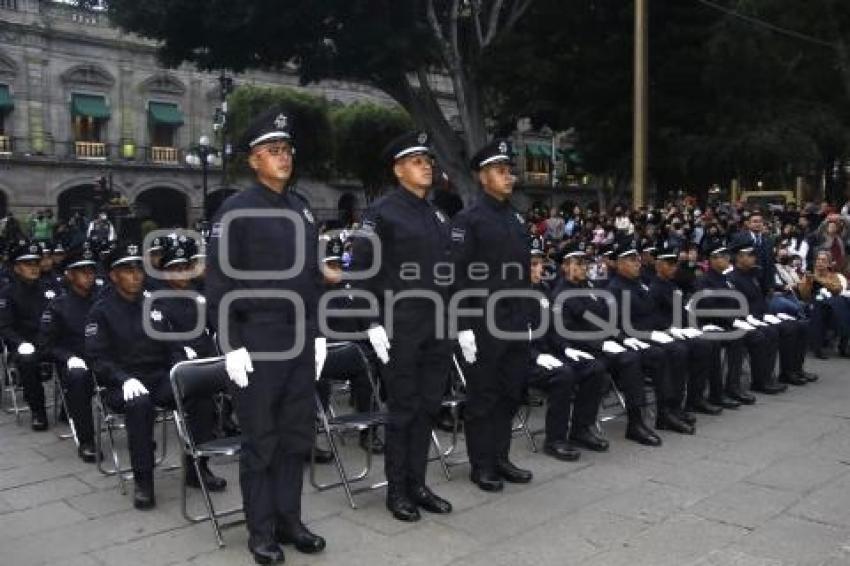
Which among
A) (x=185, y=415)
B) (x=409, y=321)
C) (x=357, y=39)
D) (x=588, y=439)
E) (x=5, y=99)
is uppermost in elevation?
(x=5, y=99)

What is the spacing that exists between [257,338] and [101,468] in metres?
2.30

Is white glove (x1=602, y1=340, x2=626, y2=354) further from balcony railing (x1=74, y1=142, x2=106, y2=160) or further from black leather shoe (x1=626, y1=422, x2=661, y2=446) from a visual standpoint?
balcony railing (x1=74, y1=142, x2=106, y2=160)

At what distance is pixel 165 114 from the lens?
37750 mm

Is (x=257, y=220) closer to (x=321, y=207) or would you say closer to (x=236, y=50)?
(x=236, y=50)

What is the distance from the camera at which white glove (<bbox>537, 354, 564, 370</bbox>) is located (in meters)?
5.96

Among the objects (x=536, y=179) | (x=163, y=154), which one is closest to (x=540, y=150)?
(x=536, y=179)

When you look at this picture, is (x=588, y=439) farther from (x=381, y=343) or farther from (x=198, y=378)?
(x=198, y=378)

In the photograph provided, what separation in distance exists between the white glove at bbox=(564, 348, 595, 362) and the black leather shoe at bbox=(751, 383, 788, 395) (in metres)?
2.73

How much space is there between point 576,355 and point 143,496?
10.2ft

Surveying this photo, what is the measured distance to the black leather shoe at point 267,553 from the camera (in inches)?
161

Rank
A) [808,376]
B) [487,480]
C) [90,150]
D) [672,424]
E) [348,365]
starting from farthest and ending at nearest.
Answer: [90,150] → [808,376] → [672,424] → [348,365] → [487,480]

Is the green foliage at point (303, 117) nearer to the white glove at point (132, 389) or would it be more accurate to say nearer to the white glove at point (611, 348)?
the white glove at point (611, 348)

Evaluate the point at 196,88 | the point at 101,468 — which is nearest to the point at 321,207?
the point at 196,88

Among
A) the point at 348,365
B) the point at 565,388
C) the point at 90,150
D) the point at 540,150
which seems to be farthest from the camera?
the point at 540,150
